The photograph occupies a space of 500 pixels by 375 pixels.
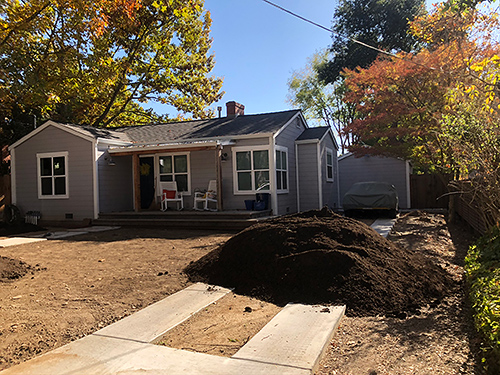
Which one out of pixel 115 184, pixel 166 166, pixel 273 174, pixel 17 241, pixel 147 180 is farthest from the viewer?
pixel 147 180

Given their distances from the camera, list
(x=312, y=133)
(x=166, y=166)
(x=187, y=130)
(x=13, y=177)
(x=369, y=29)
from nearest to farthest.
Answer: (x=166, y=166), (x=13, y=177), (x=187, y=130), (x=312, y=133), (x=369, y=29)

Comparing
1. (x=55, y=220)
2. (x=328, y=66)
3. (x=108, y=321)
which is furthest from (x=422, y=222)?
(x=328, y=66)

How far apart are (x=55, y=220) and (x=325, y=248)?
38.1ft

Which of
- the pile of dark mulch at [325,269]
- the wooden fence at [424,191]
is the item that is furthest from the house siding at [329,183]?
the pile of dark mulch at [325,269]

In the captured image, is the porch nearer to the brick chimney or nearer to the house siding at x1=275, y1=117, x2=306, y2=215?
the house siding at x1=275, y1=117, x2=306, y2=215

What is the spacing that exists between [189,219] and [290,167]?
4.55m

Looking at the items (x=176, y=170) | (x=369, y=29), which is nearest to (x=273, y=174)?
(x=176, y=170)

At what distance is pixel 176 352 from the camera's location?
3.25 meters

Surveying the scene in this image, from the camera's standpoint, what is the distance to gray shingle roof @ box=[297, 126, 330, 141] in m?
15.1

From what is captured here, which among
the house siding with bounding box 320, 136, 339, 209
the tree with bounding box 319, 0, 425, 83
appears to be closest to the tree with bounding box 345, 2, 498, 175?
the house siding with bounding box 320, 136, 339, 209

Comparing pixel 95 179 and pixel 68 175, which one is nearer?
pixel 95 179

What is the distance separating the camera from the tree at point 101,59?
11422 millimetres

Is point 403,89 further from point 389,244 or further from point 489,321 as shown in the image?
point 489,321

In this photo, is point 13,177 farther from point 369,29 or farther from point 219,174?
point 369,29
